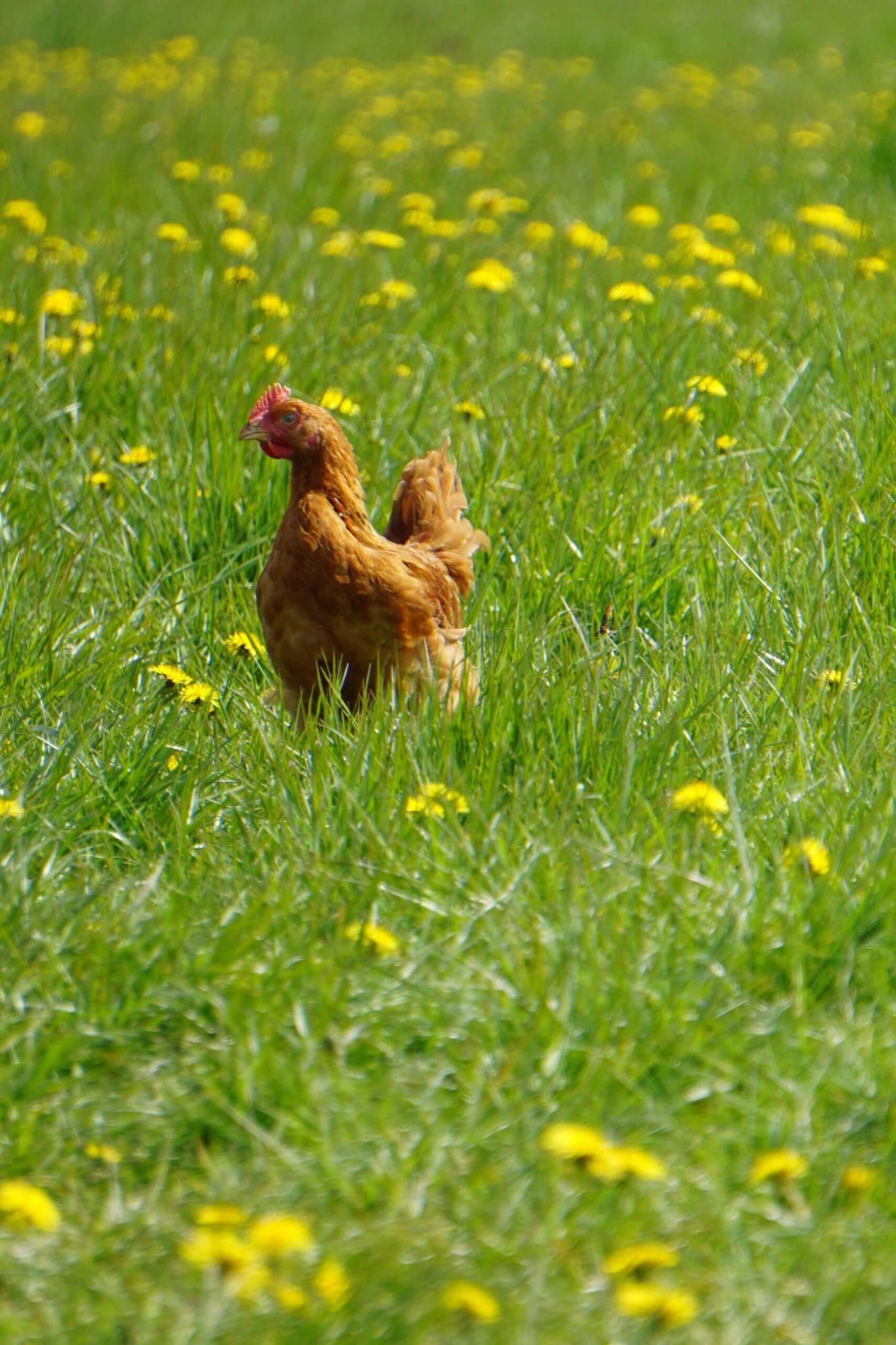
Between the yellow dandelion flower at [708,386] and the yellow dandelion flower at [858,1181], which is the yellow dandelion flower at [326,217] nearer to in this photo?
the yellow dandelion flower at [708,386]

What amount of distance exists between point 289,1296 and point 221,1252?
0.34ft

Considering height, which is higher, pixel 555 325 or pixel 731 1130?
pixel 555 325

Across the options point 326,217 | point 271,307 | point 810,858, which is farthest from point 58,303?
point 810,858

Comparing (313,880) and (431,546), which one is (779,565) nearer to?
(431,546)

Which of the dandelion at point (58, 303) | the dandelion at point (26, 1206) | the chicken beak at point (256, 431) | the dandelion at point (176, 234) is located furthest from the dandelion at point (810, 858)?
the dandelion at point (176, 234)

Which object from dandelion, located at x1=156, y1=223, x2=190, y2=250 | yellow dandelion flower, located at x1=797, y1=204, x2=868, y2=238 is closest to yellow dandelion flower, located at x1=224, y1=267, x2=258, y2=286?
dandelion, located at x1=156, y1=223, x2=190, y2=250

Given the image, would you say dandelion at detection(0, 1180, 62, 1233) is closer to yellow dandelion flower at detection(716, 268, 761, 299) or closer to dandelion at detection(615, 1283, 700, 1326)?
dandelion at detection(615, 1283, 700, 1326)

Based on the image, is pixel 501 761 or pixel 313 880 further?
pixel 501 761

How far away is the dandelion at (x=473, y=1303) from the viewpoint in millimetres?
1890

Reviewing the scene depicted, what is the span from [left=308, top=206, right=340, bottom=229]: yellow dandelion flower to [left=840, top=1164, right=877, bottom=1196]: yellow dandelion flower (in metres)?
4.66

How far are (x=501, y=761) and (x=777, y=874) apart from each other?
1.91ft

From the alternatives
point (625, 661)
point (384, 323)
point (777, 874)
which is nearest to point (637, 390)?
point (384, 323)

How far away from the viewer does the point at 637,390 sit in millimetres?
4613

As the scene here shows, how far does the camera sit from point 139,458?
4258mm
